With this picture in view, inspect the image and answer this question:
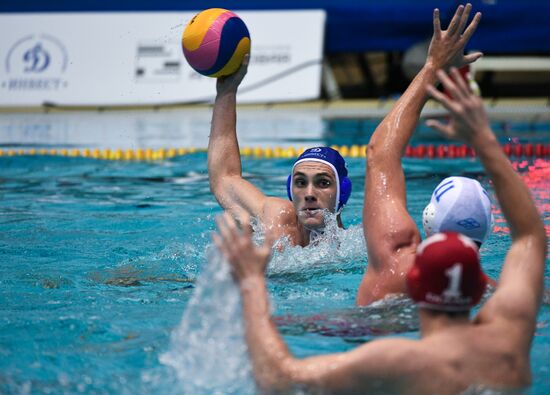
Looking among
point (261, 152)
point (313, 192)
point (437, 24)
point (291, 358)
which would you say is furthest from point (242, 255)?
point (261, 152)

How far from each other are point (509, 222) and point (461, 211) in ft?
1.89

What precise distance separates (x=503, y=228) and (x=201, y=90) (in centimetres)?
600

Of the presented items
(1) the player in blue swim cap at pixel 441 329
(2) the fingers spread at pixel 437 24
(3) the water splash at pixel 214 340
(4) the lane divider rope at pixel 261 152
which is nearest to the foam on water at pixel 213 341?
(3) the water splash at pixel 214 340

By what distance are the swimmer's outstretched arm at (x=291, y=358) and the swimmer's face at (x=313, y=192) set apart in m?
1.74

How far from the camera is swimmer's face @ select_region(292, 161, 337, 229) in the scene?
383 centimetres

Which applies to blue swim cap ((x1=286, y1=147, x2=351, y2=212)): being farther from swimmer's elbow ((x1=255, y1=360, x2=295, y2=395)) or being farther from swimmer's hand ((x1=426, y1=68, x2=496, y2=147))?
swimmer's elbow ((x1=255, y1=360, x2=295, y2=395))

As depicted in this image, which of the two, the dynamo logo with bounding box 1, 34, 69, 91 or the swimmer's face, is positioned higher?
the dynamo logo with bounding box 1, 34, 69, 91

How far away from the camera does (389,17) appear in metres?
10.8

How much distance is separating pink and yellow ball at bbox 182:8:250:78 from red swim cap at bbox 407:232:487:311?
78.8 inches

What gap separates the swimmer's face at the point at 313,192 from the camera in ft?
12.6

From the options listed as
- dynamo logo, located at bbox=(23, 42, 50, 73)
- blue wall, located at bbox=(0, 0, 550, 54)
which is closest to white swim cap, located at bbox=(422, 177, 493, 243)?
blue wall, located at bbox=(0, 0, 550, 54)

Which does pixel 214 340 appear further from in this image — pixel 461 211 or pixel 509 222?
pixel 461 211

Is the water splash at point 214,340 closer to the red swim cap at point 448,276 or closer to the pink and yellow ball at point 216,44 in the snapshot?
the red swim cap at point 448,276

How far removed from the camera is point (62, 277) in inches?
153
